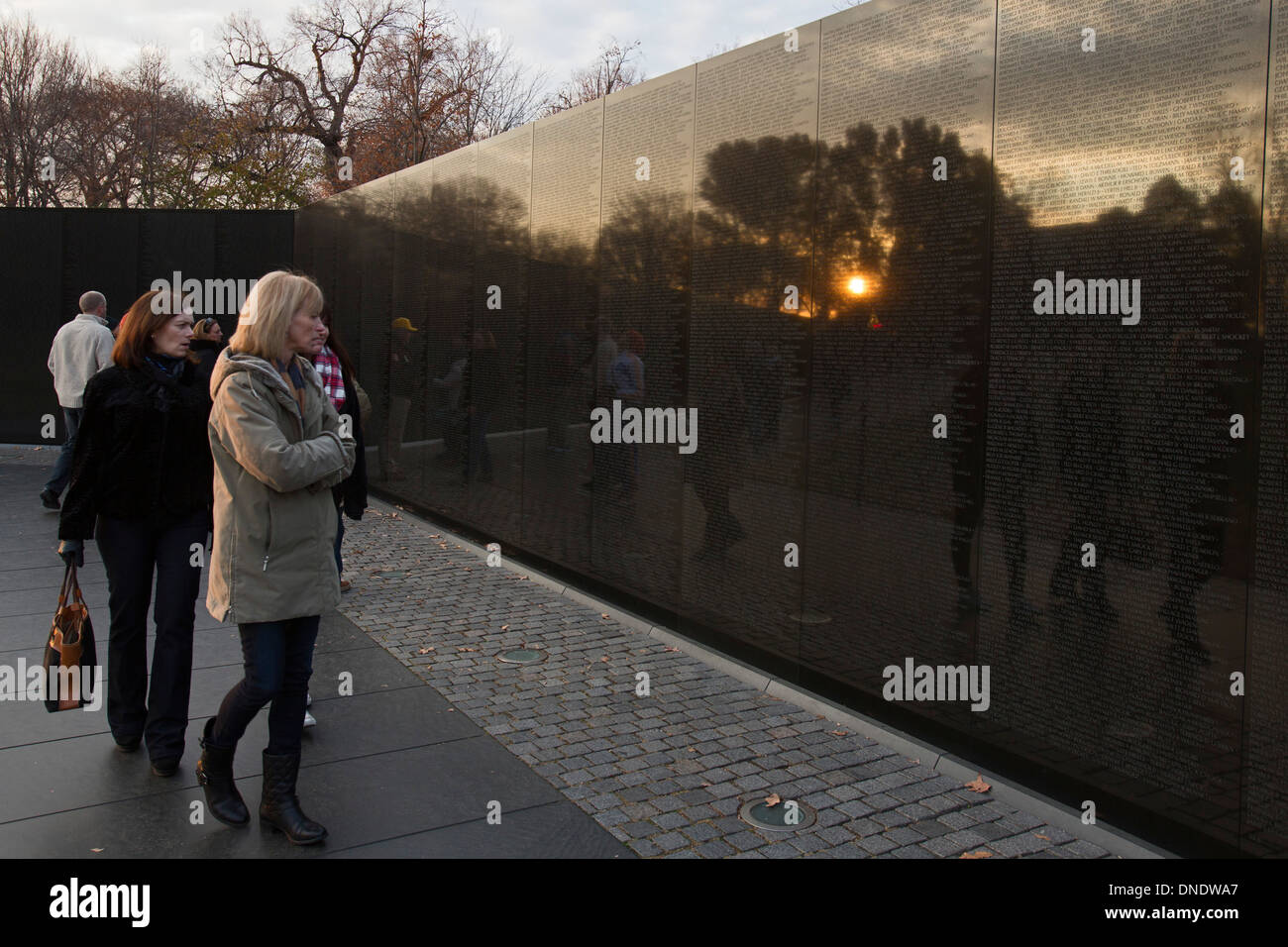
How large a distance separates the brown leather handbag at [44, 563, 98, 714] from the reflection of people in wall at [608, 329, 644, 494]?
3.96 meters

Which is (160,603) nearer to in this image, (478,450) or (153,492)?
(153,492)

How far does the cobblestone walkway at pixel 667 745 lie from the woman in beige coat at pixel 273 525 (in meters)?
1.31

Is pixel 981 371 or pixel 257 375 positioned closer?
pixel 257 375

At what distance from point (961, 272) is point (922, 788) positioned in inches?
93.0

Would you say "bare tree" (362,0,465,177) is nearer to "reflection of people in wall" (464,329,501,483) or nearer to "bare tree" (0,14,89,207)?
"bare tree" (0,14,89,207)

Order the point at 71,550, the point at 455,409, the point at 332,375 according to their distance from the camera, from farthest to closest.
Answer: the point at 455,409 → the point at 332,375 → the point at 71,550

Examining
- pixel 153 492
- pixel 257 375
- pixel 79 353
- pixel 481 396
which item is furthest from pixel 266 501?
pixel 79 353

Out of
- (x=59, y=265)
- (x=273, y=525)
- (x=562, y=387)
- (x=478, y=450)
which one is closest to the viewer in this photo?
(x=273, y=525)

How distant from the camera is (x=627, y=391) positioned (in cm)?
812

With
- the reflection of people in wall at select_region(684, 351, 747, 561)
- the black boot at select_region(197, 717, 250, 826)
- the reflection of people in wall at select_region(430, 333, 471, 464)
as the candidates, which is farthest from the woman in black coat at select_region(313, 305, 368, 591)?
the reflection of people in wall at select_region(430, 333, 471, 464)

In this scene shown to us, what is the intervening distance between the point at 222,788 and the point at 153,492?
4.31 ft

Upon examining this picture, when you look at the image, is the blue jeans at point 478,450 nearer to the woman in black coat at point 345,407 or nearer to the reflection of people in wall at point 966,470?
the woman in black coat at point 345,407

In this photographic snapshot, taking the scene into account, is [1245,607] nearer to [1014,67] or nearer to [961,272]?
[961,272]
